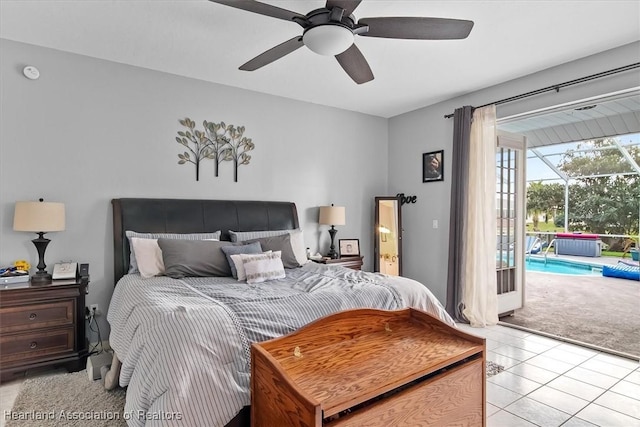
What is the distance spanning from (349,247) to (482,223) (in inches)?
65.2

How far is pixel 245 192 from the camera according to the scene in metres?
4.09

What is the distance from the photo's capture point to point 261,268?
287 cm

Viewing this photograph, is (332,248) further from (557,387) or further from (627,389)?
(627,389)

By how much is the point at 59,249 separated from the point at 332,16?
2969 millimetres

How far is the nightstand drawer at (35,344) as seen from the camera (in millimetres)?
2578

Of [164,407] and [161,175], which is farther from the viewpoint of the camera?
[161,175]

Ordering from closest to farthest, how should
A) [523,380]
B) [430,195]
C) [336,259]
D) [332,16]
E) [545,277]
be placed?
[332,16], [523,380], [336,259], [430,195], [545,277]

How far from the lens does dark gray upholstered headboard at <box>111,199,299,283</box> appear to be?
3.27 m

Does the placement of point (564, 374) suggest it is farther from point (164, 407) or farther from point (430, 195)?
point (164, 407)

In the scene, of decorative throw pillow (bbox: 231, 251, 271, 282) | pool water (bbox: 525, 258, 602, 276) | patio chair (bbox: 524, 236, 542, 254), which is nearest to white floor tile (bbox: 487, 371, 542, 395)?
decorative throw pillow (bbox: 231, 251, 271, 282)

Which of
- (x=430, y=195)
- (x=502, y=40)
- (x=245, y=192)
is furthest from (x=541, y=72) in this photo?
(x=245, y=192)

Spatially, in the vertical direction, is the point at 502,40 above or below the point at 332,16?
above

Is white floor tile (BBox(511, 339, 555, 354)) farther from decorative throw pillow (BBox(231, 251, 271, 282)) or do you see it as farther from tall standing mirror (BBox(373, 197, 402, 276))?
decorative throw pillow (BBox(231, 251, 271, 282))

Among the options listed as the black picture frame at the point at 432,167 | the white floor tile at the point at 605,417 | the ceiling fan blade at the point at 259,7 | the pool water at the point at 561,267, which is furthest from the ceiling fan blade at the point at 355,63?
the pool water at the point at 561,267
